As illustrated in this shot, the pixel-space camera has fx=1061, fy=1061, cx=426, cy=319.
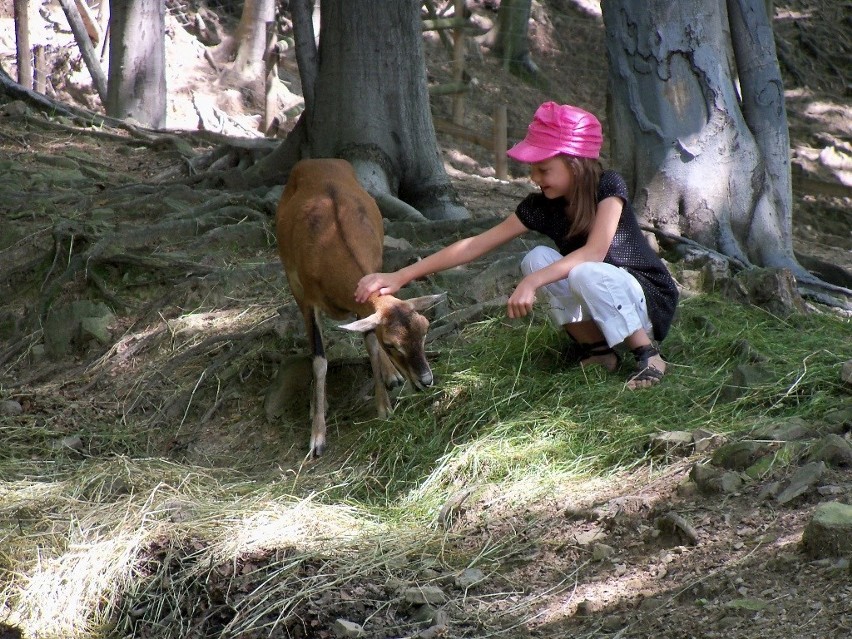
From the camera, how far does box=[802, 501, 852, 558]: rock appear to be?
10.8 feet

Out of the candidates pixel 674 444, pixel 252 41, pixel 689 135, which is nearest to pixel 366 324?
pixel 674 444

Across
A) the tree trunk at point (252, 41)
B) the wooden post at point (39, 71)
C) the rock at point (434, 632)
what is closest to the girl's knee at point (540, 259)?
the rock at point (434, 632)

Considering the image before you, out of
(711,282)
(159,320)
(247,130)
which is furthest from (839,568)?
(247,130)

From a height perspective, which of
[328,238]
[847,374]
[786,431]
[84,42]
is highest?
[84,42]

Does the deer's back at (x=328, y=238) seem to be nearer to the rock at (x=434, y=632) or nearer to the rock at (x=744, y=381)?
the rock at (x=744, y=381)

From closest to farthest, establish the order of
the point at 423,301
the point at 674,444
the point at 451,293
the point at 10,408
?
the point at 674,444 → the point at 423,301 → the point at 10,408 → the point at 451,293

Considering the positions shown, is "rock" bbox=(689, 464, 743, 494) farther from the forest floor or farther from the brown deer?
the brown deer

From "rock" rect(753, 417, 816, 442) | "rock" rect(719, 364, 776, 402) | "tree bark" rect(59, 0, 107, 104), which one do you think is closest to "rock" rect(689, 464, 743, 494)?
"rock" rect(753, 417, 816, 442)

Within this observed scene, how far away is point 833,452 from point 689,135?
321 centimetres

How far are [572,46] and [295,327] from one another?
14.9 metres

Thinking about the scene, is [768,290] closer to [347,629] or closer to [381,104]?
[347,629]

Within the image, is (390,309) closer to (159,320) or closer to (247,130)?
(159,320)

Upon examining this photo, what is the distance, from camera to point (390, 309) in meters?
5.20

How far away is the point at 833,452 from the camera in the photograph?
3.87 m
